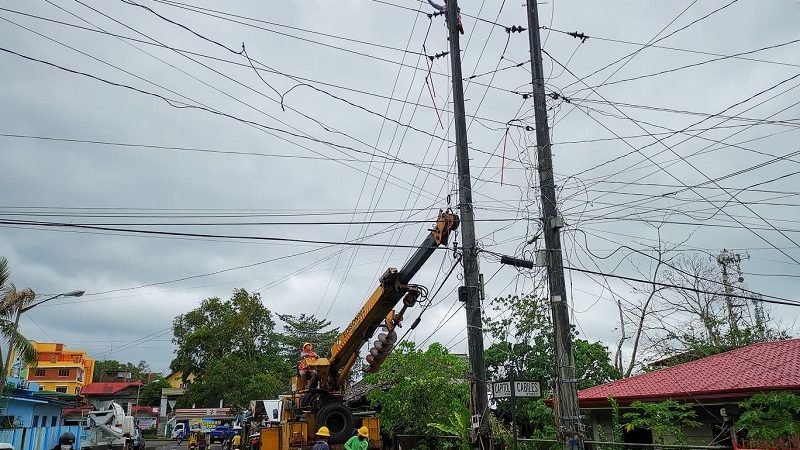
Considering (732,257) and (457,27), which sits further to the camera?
(732,257)

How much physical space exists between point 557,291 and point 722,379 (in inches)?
257

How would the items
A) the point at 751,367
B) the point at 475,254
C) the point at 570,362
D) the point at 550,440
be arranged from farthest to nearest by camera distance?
1. the point at 751,367
2. the point at 475,254
3. the point at 550,440
4. the point at 570,362

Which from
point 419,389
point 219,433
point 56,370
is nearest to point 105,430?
point 219,433

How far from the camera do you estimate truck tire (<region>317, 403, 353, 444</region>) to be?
1689cm

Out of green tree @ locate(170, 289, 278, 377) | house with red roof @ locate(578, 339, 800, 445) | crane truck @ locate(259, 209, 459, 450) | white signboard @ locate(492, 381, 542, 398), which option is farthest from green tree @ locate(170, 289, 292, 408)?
white signboard @ locate(492, 381, 542, 398)

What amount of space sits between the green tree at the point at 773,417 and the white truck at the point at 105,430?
29806 millimetres

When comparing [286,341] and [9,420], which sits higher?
[286,341]

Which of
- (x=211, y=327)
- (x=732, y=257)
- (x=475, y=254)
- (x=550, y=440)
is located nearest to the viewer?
(x=550, y=440)

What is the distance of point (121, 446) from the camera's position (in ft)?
107

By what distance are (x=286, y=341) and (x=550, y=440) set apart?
167 ft

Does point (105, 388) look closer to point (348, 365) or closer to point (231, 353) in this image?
point (231, 353)

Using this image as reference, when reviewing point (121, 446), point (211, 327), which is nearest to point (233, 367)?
point (211, 327)

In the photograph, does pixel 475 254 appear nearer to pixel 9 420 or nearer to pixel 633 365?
pixel 633 365

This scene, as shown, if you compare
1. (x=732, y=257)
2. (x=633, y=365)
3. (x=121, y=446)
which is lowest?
(x=121, y=446)
